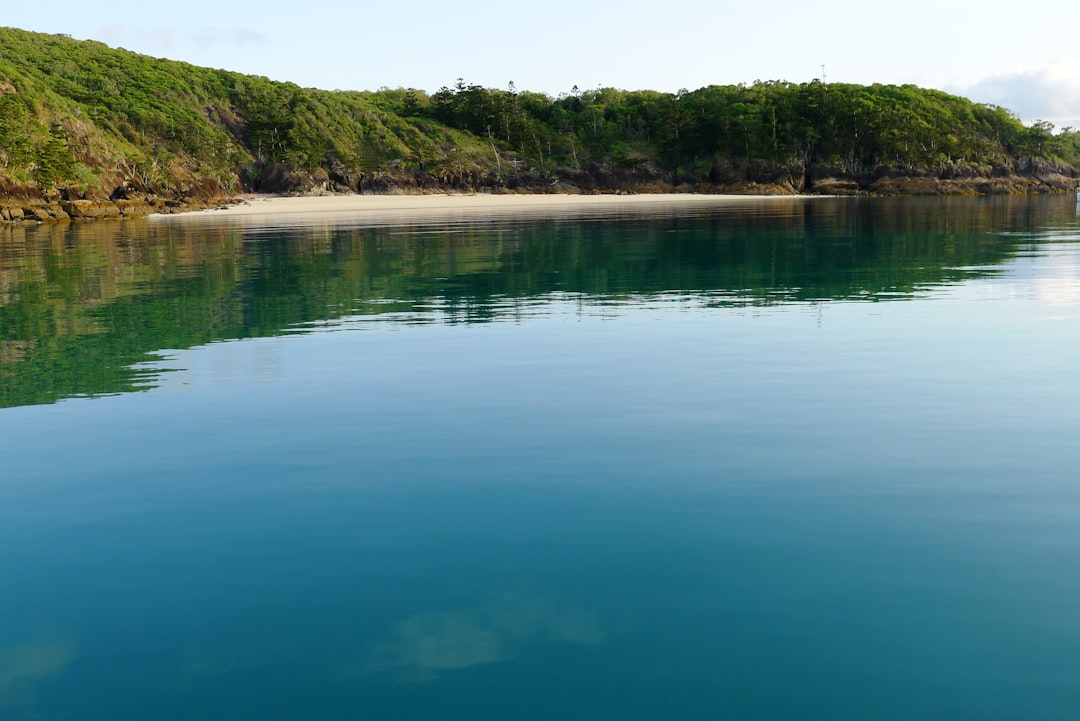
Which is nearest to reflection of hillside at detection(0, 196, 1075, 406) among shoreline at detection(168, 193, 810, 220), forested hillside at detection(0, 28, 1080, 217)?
shoreline at detection(168, 193, 810, 220)

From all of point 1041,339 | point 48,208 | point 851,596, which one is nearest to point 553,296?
point 1041,339

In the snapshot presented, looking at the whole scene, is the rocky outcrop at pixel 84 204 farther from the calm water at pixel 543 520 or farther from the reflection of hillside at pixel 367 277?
the calm water at pixel 543 520

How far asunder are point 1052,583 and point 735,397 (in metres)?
6.59

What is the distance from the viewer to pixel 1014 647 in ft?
19.7

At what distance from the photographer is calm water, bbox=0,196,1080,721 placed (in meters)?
5.77

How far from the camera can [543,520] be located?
27.9 feet

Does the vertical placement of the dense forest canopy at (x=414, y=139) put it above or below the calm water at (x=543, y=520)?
above

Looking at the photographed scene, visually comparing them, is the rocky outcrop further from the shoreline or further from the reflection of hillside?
the reflection of hillside

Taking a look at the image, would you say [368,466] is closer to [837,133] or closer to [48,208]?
[48,208]

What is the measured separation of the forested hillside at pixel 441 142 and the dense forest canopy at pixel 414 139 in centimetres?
34

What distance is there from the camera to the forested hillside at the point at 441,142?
129125mm

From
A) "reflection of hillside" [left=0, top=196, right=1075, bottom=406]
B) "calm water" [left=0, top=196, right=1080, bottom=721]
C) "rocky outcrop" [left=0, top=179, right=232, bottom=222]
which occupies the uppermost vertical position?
"rocky outcrop" [left=0, top=179, right=232, bottom=222]

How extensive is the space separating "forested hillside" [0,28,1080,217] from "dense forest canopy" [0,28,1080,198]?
0.34 meters

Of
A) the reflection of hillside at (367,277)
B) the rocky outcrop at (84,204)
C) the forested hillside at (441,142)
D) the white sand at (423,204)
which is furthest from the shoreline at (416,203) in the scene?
the reflection of hillside at (367,277)
